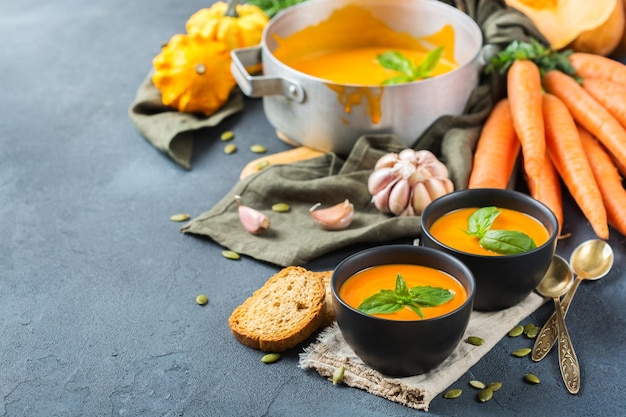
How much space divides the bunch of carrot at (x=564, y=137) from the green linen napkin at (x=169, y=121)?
937 mm

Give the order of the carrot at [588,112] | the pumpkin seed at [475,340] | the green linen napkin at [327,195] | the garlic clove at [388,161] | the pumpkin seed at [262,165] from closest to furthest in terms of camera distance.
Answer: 1. the pumpkin seed at [475,340]
2. the green linen napkin at [327,195]
3. the garlic clove at [388,161]
4. the carrot at [588,112]
5. the pumpkin seed at [262,165]

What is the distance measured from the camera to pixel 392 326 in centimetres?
159

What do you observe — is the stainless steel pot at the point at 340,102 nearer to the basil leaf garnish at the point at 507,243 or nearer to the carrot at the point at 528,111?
the carrot at the point at 528,111

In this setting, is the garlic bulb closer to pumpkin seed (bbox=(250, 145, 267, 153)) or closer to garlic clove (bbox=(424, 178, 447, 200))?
garlic clove (bbox=(424, 178, 447, 200))

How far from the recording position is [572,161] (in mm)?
2387

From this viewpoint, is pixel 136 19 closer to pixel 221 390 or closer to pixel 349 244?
pixel 349 244

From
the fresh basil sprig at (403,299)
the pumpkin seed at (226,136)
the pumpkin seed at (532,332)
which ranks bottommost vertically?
the pumpkin seed at (226,136)

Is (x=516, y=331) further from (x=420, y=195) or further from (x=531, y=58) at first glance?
(x=531, y=58)

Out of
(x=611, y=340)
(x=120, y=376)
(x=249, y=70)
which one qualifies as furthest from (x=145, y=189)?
(x=611, y=340)

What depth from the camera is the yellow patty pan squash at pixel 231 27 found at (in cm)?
293

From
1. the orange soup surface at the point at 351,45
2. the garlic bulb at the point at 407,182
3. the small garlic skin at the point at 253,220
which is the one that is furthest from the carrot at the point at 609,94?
the small garlic skin at the point at 253,220

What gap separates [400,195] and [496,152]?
15.9 inches

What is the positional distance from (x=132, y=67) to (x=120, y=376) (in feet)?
6.12

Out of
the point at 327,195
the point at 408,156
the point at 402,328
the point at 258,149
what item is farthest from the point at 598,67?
the point at 402,328
